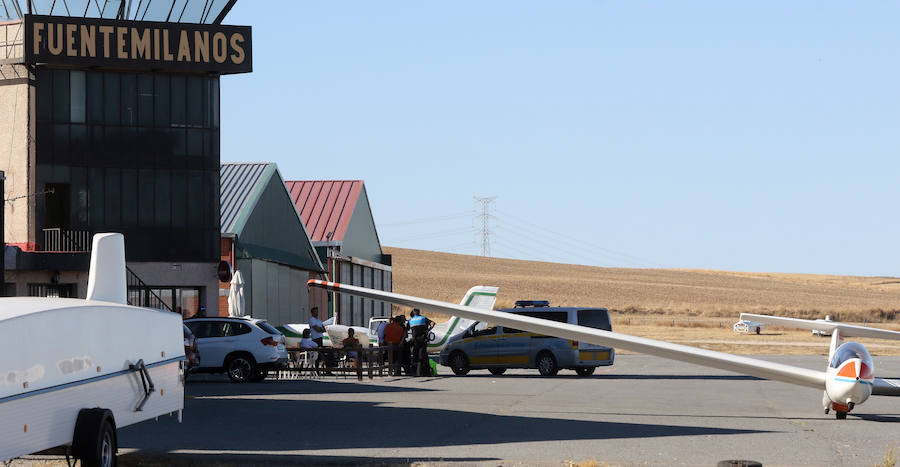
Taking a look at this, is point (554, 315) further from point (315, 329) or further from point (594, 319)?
point (315, 329)

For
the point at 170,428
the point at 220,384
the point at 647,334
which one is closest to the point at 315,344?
the point at 220,384

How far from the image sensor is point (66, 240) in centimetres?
3656

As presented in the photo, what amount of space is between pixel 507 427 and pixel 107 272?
248 inches

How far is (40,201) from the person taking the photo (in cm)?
3638

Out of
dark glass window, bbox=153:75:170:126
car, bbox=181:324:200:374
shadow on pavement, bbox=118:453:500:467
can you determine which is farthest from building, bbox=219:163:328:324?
shadow on pavement, bbox=118:453:500:467

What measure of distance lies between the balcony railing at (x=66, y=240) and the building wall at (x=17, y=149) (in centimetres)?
47

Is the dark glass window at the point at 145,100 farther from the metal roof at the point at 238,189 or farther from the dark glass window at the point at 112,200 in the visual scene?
the metal roof at the point at 238,189

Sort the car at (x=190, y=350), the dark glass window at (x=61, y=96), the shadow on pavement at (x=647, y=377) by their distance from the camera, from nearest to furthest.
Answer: the car at (x=190, y=350)
the shadow on pavement at (x=647, y=377)
the dark glass window at (x=61, y=96)

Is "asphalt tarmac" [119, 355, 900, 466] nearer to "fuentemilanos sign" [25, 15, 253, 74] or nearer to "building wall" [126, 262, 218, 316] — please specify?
"building wall" [126, 262, 218, 316]

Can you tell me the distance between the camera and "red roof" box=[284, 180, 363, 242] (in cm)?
5834

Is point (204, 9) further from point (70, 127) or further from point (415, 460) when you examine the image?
point (415, 460)

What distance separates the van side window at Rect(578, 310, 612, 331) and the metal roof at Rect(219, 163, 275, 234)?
50.1 ft

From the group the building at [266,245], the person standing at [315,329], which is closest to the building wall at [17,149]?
the building at [266,245]

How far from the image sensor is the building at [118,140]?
118 ft
